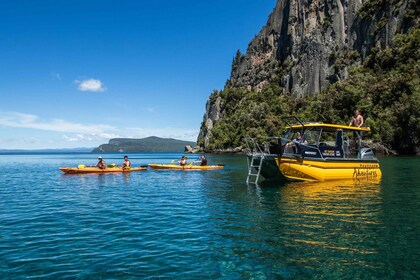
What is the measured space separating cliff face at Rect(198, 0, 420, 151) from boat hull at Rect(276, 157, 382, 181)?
286 ft

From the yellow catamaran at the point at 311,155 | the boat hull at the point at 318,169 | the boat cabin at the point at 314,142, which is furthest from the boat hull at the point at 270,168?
the boat cabin at the point at 314,142

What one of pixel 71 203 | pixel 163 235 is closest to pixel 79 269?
pixel 163 235

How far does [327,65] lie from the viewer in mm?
129000

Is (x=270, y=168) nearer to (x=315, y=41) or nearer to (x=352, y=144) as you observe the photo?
(x=352, y=144)

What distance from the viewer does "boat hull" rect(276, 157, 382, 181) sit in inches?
976

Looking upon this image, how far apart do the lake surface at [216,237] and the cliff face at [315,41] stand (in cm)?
9871

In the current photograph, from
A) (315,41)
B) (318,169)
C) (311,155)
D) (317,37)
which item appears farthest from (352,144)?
(317,37)

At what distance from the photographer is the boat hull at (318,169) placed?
2478 cm

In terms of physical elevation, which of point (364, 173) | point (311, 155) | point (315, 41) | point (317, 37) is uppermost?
point (317, 37)

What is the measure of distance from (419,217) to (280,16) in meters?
178

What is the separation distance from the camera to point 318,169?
25141 millimetres

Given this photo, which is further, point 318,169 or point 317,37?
point 317,37

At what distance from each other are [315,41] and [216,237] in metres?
137

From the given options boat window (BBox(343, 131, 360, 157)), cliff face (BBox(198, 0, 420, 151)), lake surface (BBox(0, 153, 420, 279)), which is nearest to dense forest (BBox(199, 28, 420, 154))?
cliff face (BBox(198, 0, 420, 151))
